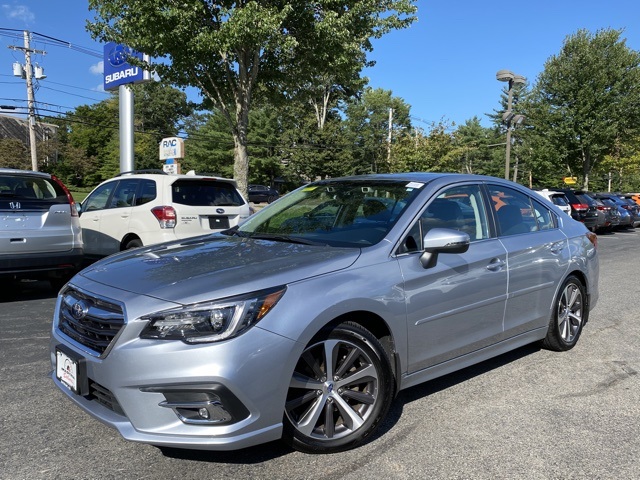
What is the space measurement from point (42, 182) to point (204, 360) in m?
5.76

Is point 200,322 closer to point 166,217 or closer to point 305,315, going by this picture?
→ point 305,315

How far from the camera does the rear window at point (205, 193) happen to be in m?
8.15

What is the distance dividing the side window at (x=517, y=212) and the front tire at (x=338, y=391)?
1744 millimetres

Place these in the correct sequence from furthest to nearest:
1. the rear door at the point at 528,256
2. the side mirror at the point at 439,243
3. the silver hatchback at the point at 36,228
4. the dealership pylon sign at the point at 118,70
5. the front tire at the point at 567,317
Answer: the dealership pylon sign at the point at 118,70, the silver hatchback at the point at 36,228, the front tire at the point at 567,317, the rear door at the point at 528,256, the side mirror at the point at 439,243

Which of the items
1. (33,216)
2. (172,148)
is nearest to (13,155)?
(172,148)

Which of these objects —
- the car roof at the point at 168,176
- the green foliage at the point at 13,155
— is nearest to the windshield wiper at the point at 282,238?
the car roof at the point at 168,176

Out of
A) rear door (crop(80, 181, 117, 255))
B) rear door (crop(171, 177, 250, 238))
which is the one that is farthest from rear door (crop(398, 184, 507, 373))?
rear door (crop(80, 181, 117, 255))

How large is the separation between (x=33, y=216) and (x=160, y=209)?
179cm

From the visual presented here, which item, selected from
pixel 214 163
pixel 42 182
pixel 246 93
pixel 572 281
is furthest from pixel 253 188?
pixel 572 281

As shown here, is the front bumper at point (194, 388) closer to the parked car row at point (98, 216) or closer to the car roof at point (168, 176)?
the parked car row at point (98, 216)

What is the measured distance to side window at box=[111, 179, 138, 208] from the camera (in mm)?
8531

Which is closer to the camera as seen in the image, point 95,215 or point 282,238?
point 282,238

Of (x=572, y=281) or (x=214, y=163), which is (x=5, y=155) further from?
(x=572, y=281)

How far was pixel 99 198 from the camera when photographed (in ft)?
30.4
